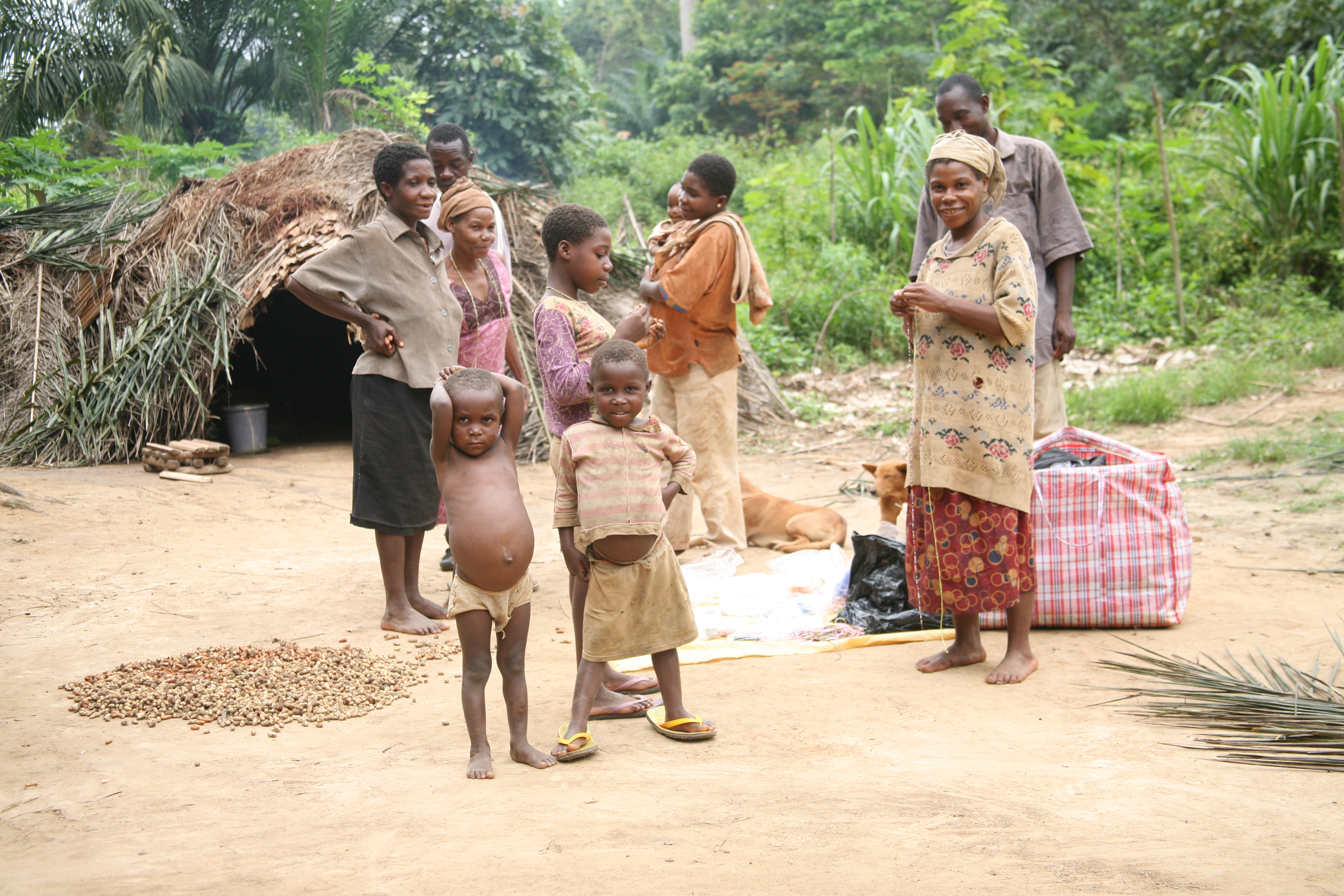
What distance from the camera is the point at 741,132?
74.3 ft

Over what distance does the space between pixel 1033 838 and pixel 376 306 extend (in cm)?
291

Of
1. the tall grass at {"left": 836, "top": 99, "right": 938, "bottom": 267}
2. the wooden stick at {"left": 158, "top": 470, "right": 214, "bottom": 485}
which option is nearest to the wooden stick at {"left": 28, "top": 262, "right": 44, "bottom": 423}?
the wooden stick at {"left": 158, "top": 470, "right": 214, "bottom": 485}

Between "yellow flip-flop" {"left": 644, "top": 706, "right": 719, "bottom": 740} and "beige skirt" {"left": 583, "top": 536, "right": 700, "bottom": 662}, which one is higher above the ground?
"beige skirt" {"left": 583, "top": 536, "right": 700, "bottom": 662}

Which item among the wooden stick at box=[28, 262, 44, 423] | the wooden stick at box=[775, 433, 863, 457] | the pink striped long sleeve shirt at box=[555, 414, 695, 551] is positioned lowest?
the wooden stick at box=[775, 433, 863, 457]

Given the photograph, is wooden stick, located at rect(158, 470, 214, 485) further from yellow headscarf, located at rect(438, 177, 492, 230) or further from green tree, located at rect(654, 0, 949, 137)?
green tree, located at rect(654, 0, 949, 137)

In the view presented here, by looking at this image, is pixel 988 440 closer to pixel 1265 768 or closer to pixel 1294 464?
pixel 1265 768

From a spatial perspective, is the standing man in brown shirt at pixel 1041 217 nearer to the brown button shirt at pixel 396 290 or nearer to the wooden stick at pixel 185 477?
the brown button shirt at pixel 396 290

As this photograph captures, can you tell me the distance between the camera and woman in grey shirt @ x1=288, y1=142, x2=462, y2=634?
12.4ft

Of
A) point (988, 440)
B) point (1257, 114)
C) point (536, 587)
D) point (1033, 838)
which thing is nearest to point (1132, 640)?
point (988, 440)

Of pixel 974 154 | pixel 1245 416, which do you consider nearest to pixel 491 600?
pixel 974 154

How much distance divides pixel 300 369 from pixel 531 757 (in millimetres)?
8772

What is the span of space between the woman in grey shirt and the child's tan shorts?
A: 4.62 ft

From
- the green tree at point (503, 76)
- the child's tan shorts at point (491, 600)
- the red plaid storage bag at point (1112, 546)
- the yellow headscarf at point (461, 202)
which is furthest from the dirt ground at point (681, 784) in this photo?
the green tree at point (503, 76)

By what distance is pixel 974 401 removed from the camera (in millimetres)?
3256
